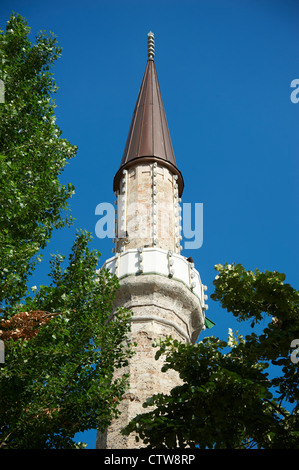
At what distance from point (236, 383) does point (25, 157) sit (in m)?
4.91

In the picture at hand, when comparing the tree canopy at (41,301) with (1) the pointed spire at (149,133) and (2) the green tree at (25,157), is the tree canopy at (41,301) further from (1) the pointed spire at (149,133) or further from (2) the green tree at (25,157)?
(1) the pointed spire at (149,133)

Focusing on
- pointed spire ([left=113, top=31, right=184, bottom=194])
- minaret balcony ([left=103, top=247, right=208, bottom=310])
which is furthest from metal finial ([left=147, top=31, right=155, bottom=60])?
minaret balcony ([left=103, top=247, right=208, bottom=310])

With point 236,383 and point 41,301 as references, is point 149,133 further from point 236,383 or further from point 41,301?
point 236,383

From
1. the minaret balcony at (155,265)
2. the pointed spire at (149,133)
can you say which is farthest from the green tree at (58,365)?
the pointed spire at (149,133)

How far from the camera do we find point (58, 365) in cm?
919

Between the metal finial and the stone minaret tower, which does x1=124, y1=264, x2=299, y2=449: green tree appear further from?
the metal finial

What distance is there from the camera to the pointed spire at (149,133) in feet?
63.7

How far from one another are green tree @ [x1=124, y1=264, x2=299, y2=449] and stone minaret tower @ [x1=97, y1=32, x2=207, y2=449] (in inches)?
168

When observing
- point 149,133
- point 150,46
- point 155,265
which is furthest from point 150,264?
point 150,46

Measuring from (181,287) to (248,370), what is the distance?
7016mm

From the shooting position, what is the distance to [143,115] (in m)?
21.1

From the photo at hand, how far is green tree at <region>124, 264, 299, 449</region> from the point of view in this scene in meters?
8.57

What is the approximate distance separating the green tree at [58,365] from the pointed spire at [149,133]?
9439mm

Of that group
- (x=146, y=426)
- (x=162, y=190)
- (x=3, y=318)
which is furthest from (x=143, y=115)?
(x=146, y=426)
